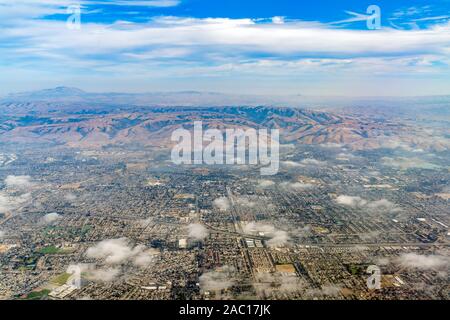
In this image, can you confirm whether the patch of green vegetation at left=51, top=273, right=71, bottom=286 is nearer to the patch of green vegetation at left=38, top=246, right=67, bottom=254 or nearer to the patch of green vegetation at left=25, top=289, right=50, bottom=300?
the patch of green vegetation at left=25, top=289, right=50, bottom=300

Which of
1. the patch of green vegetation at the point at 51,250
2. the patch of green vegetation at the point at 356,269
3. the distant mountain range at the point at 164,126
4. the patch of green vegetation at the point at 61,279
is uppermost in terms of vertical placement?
the distant mountain range at the point at 164,126

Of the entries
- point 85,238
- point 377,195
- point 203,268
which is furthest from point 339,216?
point 85,238

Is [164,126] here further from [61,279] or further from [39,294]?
[39,294]

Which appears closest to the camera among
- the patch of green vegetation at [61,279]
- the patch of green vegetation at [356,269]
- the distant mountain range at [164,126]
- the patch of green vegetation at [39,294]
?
the patch of green vegetation at [39,294]

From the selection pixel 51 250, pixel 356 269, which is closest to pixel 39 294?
pixel 51 250

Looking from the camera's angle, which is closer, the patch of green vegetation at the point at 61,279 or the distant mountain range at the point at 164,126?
the patch of green vegetation at the point at 61,279

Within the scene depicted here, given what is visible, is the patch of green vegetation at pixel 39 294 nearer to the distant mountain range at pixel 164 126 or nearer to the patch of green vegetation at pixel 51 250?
the patch of green vegetation at pixel 51 250

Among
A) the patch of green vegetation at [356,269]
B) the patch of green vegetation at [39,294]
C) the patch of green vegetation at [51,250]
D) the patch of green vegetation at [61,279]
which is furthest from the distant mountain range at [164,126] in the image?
the patch of green vegetation at [39,294]

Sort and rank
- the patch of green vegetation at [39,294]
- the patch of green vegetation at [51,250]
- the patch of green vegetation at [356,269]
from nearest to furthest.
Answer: the patch of green vegetation at [39,294] → the patch of green vegetation at [356,269] → the patch of green vegetation at [51,250]

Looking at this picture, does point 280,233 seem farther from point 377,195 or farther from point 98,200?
point 98,200

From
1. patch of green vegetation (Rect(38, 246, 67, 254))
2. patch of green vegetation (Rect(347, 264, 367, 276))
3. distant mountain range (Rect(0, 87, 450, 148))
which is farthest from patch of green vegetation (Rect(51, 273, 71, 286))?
distant mountain range (Rect(0, 87, 450, 148))
